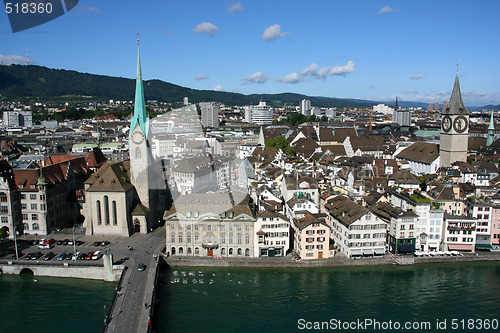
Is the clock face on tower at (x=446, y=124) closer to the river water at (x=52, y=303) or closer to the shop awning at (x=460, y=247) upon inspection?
the shop awning at (x=460, y=247)

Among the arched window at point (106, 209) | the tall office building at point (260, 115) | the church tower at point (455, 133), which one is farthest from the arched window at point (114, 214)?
the tall office building at point (260, 115)

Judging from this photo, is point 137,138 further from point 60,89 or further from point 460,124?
point 60,89

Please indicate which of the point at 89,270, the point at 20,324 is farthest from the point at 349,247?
the point at 20,324

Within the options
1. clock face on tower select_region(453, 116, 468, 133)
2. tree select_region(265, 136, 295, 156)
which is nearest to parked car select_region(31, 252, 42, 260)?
tree select_region(265, 136, 295, 156)

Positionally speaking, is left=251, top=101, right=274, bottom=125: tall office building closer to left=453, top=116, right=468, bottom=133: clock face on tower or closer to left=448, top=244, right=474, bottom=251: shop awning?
left=453, top=116, right=468, bottom=133: clock face on tower

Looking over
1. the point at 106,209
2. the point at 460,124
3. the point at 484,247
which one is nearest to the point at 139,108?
the point at 106,209
